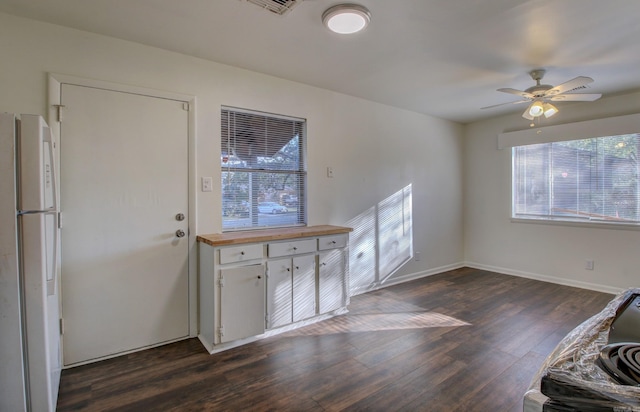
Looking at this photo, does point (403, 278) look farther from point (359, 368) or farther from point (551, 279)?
point (359, 368)

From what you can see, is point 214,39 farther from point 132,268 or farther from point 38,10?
point 132,268

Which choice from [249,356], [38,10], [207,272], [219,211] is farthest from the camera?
[219,211]

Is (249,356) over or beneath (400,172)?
beneath

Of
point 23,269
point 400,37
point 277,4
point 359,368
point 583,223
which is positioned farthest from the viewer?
point 583,223

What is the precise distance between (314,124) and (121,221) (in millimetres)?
2164

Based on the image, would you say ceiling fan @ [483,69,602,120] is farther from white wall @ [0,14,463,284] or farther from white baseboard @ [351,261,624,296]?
white baseboard @ [351,261,624,296]

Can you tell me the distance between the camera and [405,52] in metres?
2.69

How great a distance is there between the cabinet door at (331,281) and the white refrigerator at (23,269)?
210cm

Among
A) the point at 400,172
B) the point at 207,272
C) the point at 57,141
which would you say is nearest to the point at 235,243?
the point at 207,272

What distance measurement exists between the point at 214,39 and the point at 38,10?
1.11 meters

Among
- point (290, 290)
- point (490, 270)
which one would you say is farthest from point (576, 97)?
point (290, 290)

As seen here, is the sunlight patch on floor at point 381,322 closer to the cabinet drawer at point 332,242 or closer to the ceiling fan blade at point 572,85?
the cabinet drawer at point 332,242

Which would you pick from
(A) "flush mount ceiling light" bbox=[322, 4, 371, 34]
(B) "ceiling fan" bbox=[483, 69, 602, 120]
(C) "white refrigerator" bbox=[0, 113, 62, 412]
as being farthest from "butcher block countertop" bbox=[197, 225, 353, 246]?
(B) "ceiling fan" bbox=[483, 69, 602, 120]

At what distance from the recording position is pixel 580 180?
4.19m
